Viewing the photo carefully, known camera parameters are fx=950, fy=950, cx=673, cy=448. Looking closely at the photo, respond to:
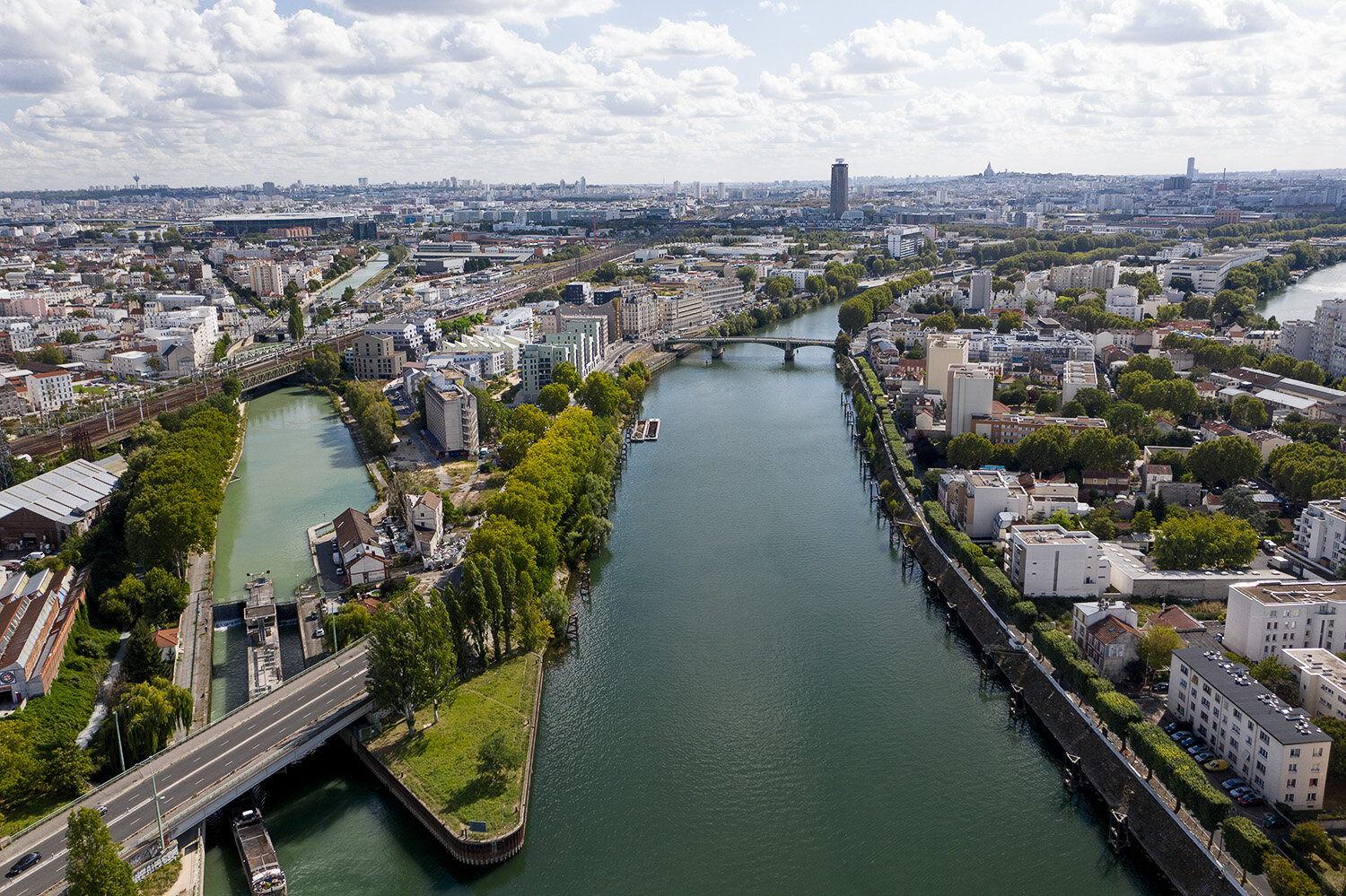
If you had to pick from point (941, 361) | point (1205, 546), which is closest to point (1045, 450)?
point (1205, 546)

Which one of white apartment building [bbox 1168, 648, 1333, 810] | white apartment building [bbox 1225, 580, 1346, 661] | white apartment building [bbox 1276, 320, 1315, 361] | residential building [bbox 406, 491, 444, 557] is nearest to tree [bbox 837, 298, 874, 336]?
white apartment building [bbox 1276, 320, 1315, 361]

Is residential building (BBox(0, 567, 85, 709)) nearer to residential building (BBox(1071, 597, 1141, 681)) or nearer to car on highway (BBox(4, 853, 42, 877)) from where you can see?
car on highway (BBox(4, 853, 42, 877))

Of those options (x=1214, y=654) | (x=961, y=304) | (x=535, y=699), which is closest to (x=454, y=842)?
(x=535, y=699)

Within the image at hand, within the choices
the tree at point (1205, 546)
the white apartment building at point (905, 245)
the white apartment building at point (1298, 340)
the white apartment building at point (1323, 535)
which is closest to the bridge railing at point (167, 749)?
the tree at point (1205, 546)

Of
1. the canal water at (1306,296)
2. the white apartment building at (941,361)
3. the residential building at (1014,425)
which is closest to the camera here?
the residential building at (1014,425)

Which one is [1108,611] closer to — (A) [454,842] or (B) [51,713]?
(A) [454,842]

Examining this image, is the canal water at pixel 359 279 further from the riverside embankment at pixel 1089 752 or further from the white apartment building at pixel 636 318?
the riverside embankment at pixel 1089 752
